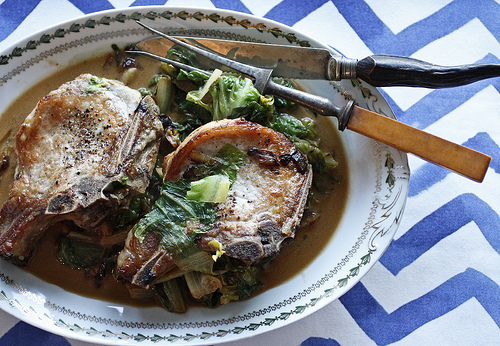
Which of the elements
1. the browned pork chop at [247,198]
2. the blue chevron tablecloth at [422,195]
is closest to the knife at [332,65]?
the blue chevron tablecloth at [422,195]

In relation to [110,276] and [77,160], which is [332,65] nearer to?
[77,160]

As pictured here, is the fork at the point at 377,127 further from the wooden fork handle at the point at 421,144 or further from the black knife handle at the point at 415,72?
the black knife handle at the point at 415,72

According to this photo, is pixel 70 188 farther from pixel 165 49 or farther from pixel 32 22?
pixel 32 22

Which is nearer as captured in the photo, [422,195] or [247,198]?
[247,198]

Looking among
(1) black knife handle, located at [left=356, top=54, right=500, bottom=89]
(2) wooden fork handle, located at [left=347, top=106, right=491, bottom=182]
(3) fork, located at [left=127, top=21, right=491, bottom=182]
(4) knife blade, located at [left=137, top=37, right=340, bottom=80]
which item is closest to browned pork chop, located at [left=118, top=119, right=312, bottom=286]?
(3) fork, located at [left=127, top=21, right=491, bottom=182]

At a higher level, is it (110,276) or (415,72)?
(415,72)

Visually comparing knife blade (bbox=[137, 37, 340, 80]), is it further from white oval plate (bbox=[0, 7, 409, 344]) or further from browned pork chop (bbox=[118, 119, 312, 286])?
browned pork chop (bbox=[118, 119, 312, 286])

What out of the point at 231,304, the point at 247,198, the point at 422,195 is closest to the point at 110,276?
the point at 231,304

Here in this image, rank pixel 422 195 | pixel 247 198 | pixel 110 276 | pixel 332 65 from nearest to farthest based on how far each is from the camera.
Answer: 1. pixel 247 198
2. pixel 332 65
3. pixel 110 276
4. pixel 422 195
